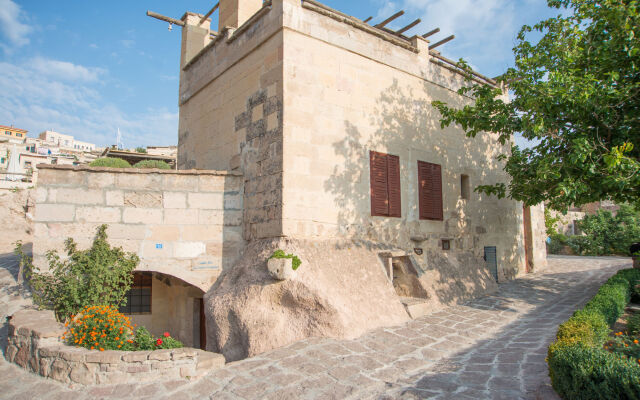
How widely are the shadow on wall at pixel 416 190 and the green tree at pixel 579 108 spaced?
4.51 feet

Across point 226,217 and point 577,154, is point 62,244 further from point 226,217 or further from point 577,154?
point 577,154

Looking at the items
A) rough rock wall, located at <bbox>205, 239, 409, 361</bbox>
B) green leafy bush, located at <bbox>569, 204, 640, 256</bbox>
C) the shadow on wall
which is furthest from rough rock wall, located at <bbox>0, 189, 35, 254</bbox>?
green leafy bush, located at <bbox>569, 204, 640, 256</bbox>

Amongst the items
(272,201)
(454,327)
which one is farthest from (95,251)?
(454,327)

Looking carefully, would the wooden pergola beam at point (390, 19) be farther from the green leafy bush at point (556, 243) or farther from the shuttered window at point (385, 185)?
the green leafy bush at point (556, 243)

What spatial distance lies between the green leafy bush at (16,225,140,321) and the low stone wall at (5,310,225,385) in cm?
95

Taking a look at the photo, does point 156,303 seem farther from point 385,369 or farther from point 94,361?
point 385,369

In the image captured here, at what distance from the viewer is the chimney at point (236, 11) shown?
10.5m

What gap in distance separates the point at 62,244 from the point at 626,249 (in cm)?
2360

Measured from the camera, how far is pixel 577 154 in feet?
24.2

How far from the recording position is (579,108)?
8.03m

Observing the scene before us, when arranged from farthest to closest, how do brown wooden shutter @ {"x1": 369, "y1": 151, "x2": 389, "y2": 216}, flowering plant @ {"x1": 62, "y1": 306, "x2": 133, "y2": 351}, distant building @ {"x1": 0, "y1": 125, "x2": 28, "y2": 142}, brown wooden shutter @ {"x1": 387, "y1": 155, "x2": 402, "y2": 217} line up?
distant building @ {"x1": 0, "y1": 125, "x2": 28, "y2": 142} < brown wooden shutter @ {"x1": 387, "y1": 155, "x2": 402, "y2": 217} < brown wooden shutter @ {"x1": 369, "y1": 151, "x2": 389, "y2": 216} < flowering plant @ {"x1": 62, "y1": 306, "x2": 133, "y2": 351}

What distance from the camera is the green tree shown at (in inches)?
295

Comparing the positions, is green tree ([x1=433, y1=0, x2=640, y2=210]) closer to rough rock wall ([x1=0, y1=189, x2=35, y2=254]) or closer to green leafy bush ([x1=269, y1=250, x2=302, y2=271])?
green leafy bush ([x1=269, y1=250, x2=302, y2=271])

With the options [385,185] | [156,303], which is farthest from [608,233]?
[156,303]
